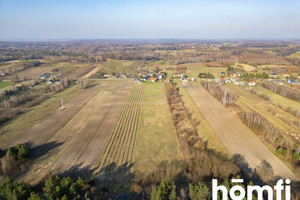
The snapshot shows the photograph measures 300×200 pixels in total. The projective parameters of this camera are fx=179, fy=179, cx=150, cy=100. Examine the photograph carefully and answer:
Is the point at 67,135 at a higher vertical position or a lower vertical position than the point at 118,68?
lower

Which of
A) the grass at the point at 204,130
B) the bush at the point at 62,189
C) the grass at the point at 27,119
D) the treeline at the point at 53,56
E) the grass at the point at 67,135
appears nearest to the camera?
the bush at the point at 62,189

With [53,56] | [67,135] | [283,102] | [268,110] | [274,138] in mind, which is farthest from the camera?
[53,56]

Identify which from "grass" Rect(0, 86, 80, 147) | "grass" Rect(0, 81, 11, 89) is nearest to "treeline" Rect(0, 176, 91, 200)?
"grass" Rect(0, 86, 80, 147)

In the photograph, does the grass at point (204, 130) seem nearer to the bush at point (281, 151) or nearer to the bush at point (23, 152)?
the bush at point (281, 151)

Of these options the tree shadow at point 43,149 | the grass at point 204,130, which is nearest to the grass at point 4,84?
the tree shadow at point 43,149

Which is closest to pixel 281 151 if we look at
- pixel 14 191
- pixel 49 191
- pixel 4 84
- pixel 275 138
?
pixel 275 138

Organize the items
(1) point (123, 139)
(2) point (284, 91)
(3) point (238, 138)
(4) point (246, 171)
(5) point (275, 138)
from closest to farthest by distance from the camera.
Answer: (4) point (246, 171) → (5) point (275, 138) → (1) point (123, 139) → (3) point (238, 138) → (2) point (284, 91)

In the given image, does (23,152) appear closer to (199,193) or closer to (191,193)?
(191,193)
